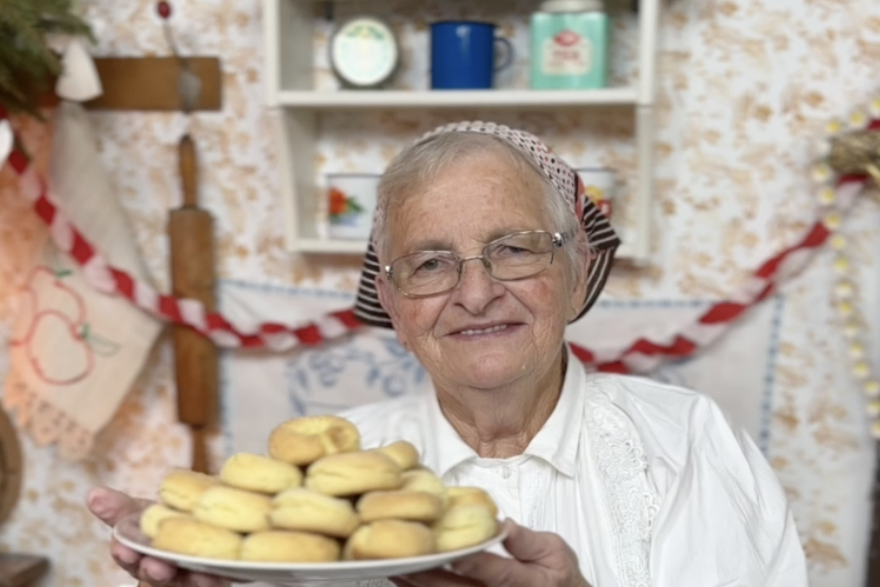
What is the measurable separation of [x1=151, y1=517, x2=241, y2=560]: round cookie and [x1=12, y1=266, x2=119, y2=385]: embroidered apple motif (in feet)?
3.96

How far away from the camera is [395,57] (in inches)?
66.4

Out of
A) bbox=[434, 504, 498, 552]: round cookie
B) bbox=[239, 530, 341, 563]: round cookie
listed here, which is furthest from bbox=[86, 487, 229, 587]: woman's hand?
bbox=[434, 504, 498, 552]: round cookie

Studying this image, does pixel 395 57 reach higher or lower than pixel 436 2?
lower

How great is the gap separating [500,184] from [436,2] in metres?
0.70

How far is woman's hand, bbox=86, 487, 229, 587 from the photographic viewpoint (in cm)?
88

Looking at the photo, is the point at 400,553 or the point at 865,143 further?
the point at 865,143

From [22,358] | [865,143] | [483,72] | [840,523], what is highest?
[483,72]

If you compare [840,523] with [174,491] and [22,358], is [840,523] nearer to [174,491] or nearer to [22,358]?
[174,491]

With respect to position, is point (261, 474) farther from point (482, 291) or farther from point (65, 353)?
point (65, 353)

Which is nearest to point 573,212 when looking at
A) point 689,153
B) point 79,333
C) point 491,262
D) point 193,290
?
point 491,262

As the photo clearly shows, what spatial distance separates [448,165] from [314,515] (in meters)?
0.59

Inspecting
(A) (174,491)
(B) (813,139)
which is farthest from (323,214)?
(A) (174,491)

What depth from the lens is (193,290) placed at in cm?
191

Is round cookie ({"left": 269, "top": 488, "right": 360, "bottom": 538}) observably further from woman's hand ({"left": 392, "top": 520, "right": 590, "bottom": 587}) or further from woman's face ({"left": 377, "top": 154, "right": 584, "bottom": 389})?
woman's face ({"left": 377, "top": 154, "right": 584, "bottom": 389})
